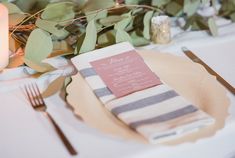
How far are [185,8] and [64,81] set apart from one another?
15.9 inches

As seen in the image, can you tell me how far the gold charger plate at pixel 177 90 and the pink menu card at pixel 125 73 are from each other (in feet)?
0.10

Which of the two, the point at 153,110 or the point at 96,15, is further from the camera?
the point at 96,15

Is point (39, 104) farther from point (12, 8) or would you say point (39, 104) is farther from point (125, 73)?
point (12, 8)

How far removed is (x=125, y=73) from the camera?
0.84 meters

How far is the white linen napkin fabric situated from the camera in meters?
0.68

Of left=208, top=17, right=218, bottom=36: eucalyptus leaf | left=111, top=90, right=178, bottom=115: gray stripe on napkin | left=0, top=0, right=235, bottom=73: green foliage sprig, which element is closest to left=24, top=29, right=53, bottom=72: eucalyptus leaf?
left=0, top=0, right=235, bottom=73: green foliage sprig

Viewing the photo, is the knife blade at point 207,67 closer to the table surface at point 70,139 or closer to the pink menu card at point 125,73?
the table surface at point 70,139

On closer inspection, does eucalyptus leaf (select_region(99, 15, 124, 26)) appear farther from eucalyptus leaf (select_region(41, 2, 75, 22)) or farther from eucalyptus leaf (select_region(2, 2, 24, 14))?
eucalyptus leaf (select_region(2, 2, 24, 14))

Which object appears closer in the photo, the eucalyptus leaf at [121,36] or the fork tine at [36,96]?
the fork tine at [36,96]

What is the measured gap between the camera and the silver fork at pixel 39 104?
2.29ft

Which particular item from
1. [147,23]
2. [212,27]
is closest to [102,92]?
[147,23]

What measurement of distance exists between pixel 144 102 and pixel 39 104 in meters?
0.20

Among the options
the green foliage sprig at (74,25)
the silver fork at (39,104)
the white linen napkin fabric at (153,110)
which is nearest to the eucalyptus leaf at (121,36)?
the green foliage sprig at (74,25)

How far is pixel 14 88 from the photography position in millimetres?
864
